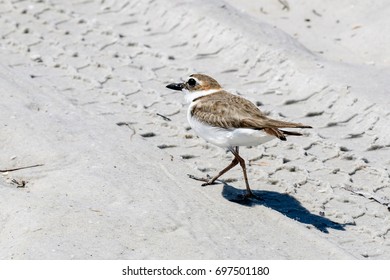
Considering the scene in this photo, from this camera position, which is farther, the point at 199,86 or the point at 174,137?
the point at 174,137

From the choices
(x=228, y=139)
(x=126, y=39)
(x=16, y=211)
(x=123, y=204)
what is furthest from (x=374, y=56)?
(x=16, y=211)

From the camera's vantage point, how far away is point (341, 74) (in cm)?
850

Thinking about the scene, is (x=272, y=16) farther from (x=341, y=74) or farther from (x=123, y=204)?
(x=123, y=204)

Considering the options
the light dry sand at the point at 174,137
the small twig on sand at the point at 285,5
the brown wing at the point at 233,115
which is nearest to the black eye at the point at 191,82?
the brown wing at the point at 233,115

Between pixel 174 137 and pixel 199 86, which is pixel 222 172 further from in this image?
pixel 174 137

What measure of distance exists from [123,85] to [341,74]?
2290 mm

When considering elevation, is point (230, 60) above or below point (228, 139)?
below

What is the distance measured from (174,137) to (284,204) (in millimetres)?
1511

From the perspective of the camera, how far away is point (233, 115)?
5.92 metres

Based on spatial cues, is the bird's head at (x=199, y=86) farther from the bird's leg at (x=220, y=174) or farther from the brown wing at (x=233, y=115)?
the bird's leg at (x=220, y=174)

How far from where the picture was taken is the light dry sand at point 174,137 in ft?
17.5

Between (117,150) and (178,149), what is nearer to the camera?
(117,150)

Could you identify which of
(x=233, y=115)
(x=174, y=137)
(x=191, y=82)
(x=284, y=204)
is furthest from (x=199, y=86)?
(x=284, y=204)

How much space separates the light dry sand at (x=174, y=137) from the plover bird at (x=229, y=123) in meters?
0.43
